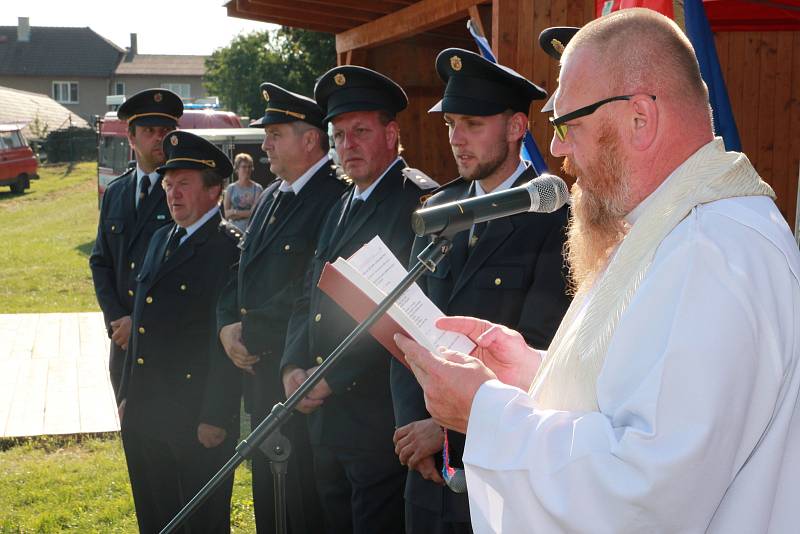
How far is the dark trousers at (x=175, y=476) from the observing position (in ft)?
14.8

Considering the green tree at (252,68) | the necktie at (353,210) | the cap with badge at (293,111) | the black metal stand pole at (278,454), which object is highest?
the green tree at (252,68)

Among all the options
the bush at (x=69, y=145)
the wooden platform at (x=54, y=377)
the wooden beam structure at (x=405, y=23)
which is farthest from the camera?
the bush at (x=69, y=145)

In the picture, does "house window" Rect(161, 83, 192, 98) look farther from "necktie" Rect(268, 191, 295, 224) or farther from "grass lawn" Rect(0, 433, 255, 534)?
"necktie" Rect(268, 191, 295, 224)

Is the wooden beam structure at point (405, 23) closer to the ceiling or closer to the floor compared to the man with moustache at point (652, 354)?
closer to the ceiling

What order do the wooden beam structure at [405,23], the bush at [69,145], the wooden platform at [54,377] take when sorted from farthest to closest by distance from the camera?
the bush at [69,145]
the wooden platform at [54,377]
the wooden beam structure at [405,23]

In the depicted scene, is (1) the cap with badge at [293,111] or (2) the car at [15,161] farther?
(2) the car at [15,161]

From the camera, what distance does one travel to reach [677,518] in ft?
5.09

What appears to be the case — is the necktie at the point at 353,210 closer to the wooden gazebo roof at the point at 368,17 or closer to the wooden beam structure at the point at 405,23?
the wooden beam structure at the point at 405,23

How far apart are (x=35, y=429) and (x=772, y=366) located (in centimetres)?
685

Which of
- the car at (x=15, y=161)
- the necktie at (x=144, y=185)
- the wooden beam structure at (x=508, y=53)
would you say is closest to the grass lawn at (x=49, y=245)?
the car at (x=15, y=161)

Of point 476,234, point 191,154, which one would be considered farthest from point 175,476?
point 476,234

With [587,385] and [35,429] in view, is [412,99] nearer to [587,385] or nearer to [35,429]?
[35,429]

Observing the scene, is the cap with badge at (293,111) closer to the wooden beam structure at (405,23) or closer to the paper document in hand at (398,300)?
the wooden beam structure at (405,23)

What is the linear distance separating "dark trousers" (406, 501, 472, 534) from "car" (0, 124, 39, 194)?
3265cm
